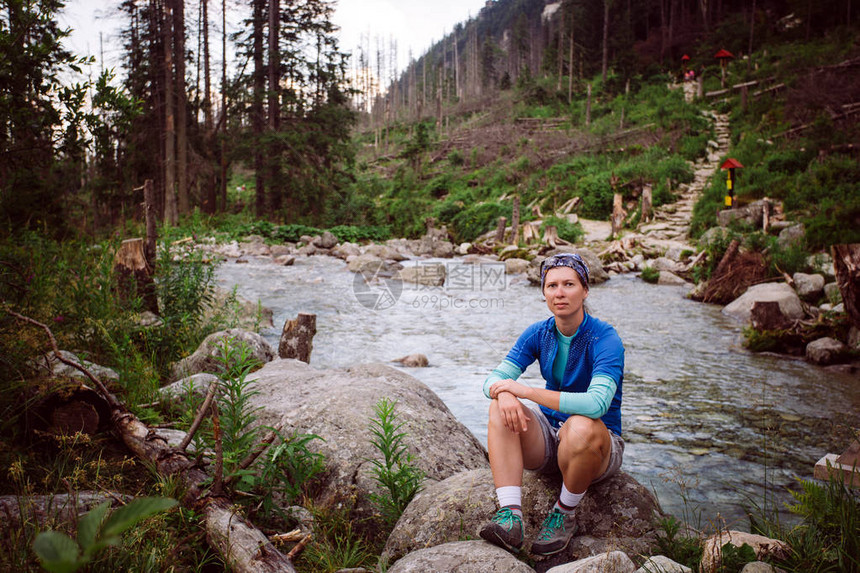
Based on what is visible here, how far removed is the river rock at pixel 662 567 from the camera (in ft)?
Answer: 6.77

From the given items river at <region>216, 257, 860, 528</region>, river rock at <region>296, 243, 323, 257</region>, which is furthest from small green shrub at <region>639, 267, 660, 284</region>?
river rock at <region>296, 243, 323, 257</region>

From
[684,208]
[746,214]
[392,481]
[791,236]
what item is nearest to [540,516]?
[392,481]

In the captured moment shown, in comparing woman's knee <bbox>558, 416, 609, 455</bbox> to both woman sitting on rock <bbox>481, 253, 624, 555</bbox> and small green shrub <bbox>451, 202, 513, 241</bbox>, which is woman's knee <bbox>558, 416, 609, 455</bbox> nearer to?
woman sitting on rock <bbox>481, 253, 624, 555</bbox>

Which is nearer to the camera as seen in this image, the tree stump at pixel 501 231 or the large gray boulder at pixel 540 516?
the large gray boulder at pixel 540 516

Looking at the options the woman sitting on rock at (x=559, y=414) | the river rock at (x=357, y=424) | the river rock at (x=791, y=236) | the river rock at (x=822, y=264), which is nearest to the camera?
the woman sitting on rock at (x=559, y=414)

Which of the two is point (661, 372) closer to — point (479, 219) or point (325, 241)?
point (325, 241)

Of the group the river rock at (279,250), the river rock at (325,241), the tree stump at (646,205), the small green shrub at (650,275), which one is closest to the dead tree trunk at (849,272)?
the small green shrub at (650,275)

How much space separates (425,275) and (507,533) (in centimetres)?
1322

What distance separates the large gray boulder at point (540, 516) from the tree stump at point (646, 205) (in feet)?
61.2

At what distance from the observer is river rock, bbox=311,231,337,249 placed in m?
20.7

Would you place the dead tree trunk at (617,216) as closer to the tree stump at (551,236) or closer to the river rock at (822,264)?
the tree stump at (551,236)

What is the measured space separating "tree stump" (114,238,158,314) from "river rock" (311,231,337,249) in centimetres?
1415

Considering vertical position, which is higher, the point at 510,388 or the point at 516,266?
the point at 516,266

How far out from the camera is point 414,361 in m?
7.66
